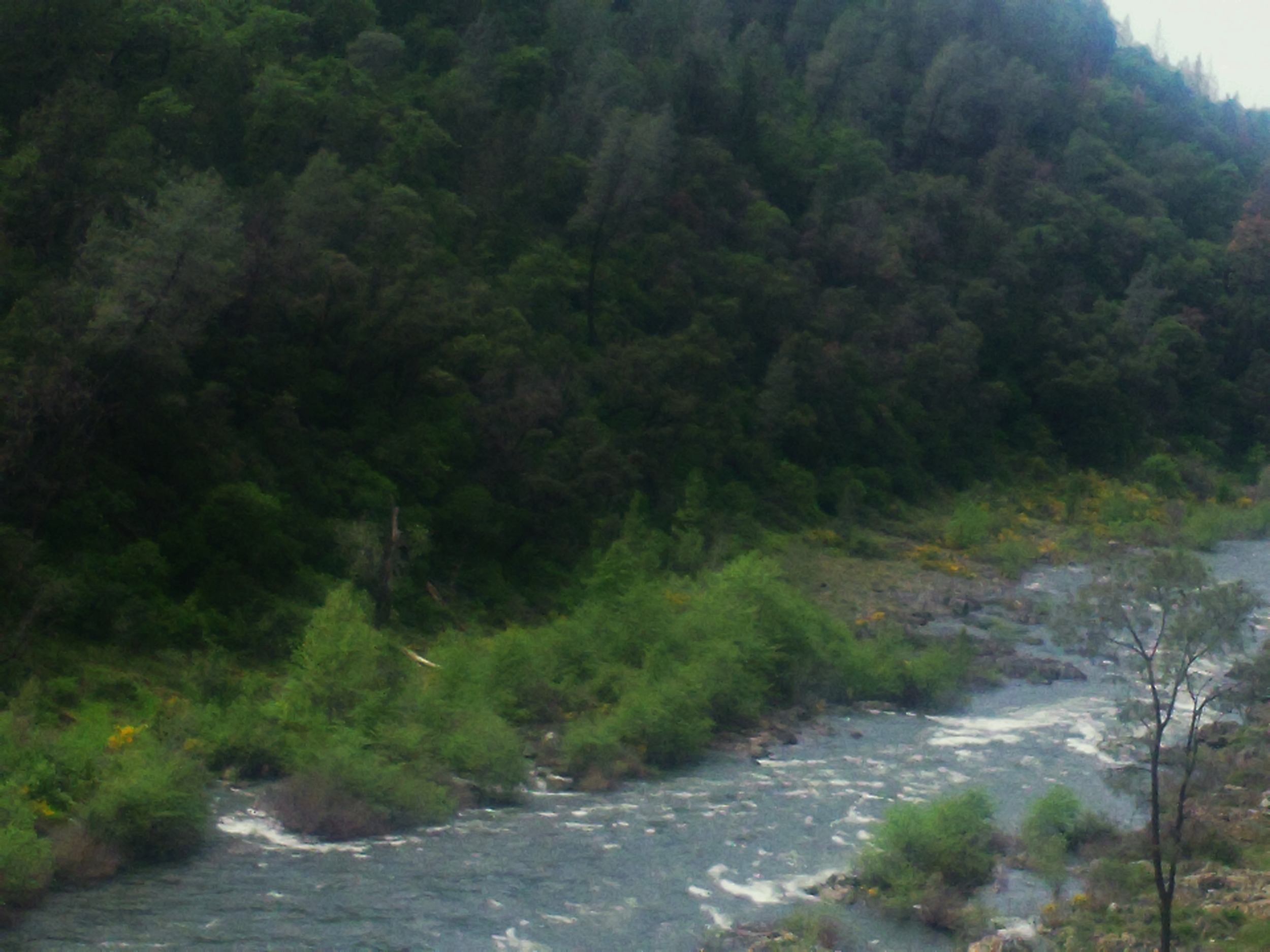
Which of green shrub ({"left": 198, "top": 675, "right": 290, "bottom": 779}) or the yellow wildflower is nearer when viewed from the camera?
the yellow wildflower

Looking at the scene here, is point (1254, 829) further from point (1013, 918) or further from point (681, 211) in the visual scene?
point (681, 211)

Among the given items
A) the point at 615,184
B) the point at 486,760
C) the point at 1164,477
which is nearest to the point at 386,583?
the point at 486,760

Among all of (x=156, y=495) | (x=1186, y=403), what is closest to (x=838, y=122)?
(x=1186, y=403)

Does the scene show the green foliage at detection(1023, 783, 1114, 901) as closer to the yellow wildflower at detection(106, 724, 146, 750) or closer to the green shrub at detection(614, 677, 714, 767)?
the green shrub at detection(614, 677, 714, 767)

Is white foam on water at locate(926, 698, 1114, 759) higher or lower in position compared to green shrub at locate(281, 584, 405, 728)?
lower

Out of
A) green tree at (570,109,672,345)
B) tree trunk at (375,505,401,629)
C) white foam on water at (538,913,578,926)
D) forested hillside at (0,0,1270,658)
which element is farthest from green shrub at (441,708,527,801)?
green tree at (570,109,672,345)

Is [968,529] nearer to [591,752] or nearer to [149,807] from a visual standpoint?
[591,752]

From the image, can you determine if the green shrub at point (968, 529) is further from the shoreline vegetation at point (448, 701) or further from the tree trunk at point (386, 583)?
the tree trunk at point (386, 583)

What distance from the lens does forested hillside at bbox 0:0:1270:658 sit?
23.8 m

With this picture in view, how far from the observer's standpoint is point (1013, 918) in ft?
52.9

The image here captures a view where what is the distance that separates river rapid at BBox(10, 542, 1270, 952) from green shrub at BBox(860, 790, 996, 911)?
387 mm

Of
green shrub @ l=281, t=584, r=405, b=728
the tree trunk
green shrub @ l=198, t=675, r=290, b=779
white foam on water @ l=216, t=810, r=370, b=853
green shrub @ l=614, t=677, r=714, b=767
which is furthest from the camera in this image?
the tree trunk

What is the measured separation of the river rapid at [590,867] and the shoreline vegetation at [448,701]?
535 mm

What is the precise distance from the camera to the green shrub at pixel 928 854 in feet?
54.0
